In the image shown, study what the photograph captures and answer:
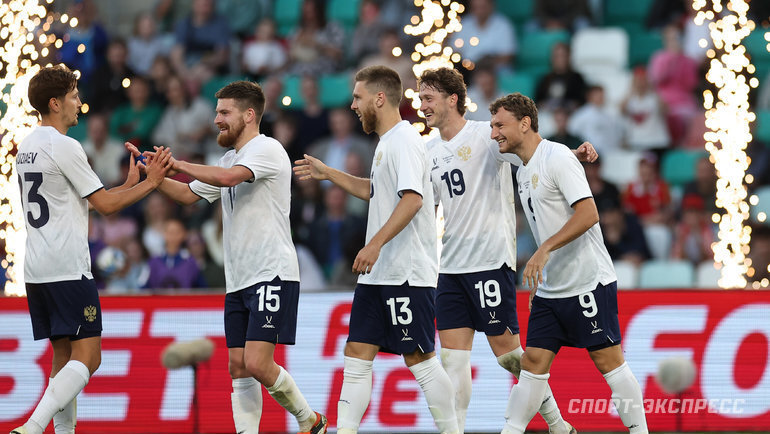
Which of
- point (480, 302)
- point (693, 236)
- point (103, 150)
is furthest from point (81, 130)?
point (480, 302)

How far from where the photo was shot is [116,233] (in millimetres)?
13016

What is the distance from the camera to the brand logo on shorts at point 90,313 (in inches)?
276

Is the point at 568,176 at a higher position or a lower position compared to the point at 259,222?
higher

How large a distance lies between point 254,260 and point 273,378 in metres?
0.74

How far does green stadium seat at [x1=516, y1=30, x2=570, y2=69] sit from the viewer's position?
49.6ft

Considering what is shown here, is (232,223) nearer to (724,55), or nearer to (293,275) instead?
(293,275)

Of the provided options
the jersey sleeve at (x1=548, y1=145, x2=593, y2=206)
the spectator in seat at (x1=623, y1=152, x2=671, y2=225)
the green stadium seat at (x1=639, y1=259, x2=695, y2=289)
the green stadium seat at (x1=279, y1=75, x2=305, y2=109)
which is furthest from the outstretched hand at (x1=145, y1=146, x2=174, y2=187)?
the green stadium seat at (x1=279, y1=75, x2=305, y2=109)

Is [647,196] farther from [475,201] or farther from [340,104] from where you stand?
[475,201]

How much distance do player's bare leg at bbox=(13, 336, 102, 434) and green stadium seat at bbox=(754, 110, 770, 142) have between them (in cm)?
946

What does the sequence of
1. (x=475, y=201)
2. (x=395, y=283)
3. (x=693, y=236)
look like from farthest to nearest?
(x=693, y=236)
(x=475, y=201)
(x=395, y=283)

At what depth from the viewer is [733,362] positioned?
882 cm

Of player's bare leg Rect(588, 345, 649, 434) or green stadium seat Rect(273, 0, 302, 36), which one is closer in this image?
player's bare leg Rect(588, 345, 649, 434)

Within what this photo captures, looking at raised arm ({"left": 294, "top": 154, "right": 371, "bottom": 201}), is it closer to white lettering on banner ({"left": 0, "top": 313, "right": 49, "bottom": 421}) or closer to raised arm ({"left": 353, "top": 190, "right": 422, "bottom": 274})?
raised arm ({"left": 353, "top": 190, "right": 422, "bottom": 274})

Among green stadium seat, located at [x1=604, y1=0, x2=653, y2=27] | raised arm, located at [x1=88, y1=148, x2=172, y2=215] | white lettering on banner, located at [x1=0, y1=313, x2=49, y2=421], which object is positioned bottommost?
white lettering on banner, located at [x1=0, y1=313, x2=49, y2=421]
